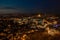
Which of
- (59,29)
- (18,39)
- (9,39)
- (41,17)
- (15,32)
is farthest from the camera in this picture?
(41,17)

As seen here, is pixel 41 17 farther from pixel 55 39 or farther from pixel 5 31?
pixel 55 39

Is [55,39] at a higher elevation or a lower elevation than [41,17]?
higher

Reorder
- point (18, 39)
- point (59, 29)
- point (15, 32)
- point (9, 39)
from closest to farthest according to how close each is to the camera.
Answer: point (9, 39), point (18, 39), point (15, 32), point (59, 29)

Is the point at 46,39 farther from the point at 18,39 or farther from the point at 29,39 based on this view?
the point at 18,39

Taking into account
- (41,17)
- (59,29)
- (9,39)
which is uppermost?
(9,39)

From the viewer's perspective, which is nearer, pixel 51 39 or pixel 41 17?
pixel 51 39

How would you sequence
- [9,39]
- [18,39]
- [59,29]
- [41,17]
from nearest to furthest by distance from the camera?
[9,39]
[18,39]
[59,29]
[41,17]

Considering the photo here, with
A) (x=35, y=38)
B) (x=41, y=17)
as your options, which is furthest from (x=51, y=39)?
(x=41, y=17)

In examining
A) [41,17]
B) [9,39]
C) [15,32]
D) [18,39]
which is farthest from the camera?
[41,17]

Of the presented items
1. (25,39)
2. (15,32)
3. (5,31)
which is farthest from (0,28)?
(25,39)
